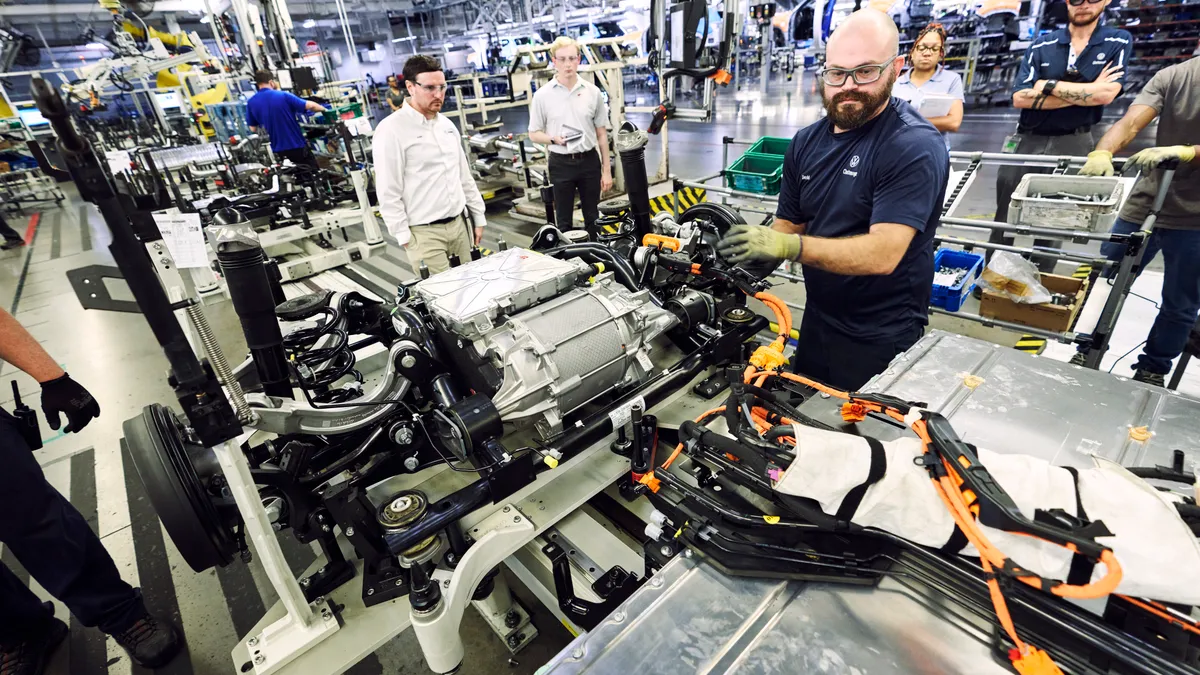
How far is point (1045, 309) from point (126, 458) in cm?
591

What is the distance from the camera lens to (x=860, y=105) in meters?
1.88

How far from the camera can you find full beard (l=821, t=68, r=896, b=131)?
1853 millimetres

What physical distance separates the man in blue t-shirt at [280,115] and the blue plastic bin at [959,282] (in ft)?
21.4

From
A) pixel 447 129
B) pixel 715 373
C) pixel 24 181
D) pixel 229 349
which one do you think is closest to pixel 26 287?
pixel 229 349

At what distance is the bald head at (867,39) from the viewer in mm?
1762

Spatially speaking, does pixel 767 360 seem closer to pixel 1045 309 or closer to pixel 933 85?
pixel 1045 309

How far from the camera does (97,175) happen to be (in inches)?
43.3

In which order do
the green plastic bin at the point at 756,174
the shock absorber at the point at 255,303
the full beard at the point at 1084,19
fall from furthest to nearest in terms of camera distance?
1. the green plastic bin at the point at 756,174
2. the full beard at the point at 1084,19
3. the shock absorber at the point at 255,303

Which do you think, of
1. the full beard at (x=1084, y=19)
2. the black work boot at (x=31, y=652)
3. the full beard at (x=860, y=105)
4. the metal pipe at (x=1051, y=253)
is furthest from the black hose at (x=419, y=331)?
the full beard at (x=1084, y=19)

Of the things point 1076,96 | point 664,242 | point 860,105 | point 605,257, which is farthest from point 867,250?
point 1076,96

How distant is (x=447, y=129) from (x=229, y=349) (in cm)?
272

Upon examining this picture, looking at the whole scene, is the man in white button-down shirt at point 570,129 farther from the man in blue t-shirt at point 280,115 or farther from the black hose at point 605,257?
the man in blue t-shirt at point 280,115

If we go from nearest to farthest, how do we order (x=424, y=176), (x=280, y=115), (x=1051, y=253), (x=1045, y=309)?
(x=1051, y=253)
(x=1045, y=309)
(x=424, y=176)
(x=280, y=115)

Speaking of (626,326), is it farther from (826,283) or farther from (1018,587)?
(1018,587)
